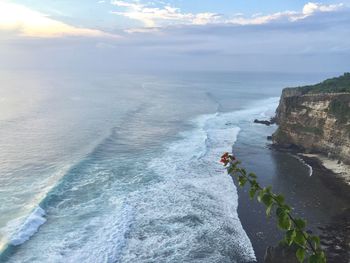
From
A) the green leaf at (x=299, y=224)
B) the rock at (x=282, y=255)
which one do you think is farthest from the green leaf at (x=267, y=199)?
the rock at (x=282, y=255)

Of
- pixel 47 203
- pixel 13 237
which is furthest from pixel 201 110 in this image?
pixel 13 237

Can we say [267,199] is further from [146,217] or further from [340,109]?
[340,109]

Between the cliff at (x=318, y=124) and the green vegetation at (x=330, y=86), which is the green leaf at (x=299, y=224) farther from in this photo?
the green vegetation at (x=330, y=86)

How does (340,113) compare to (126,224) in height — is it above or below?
above

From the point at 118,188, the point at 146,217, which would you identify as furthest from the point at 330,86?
the point at 146,217

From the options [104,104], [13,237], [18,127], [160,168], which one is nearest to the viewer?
[13,237]

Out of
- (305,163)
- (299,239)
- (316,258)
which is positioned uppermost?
(299,239)

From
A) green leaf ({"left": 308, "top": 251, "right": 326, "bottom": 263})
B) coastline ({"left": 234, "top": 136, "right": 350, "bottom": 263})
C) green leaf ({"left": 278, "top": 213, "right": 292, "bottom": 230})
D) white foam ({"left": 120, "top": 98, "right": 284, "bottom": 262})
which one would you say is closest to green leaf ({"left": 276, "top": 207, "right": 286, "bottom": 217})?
green leaf ({"left": 278, "top": 213, "right": 292, "bottom": 230})

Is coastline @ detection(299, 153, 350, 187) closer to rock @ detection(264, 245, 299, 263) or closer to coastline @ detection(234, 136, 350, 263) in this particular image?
coastline @ detection(234, 136, 350, 263)

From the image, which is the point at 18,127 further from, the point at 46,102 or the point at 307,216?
the point at 307,216
